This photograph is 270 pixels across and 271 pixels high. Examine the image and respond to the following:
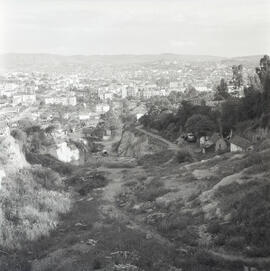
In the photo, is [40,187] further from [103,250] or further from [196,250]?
[196,250]

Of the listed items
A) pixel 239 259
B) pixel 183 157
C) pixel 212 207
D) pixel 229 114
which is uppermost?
pixel 229 114

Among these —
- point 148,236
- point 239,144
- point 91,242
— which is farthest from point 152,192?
point 239,144

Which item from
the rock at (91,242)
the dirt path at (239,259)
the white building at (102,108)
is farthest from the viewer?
the white building at (102,108)

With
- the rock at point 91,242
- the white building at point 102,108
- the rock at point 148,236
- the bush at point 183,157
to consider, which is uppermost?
the rock at point 148,236

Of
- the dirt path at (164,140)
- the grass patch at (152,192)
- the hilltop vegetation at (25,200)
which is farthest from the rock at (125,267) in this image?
the dirt path at (164,140)

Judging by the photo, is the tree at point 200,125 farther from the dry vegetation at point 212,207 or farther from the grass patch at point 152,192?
the grass patch at point 152,192

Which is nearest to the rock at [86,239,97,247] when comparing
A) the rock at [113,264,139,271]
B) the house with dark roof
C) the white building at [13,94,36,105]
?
→ the rock at [113,264,139,271]

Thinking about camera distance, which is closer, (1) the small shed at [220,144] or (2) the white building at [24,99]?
(1) the small shed at [220,144]

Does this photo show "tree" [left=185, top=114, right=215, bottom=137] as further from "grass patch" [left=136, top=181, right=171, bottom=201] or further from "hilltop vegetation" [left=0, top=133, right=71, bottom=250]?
"grass patch" [left=136, top=181, right=171, bottom=201]

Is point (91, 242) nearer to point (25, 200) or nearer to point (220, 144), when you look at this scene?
point (25, 200)
